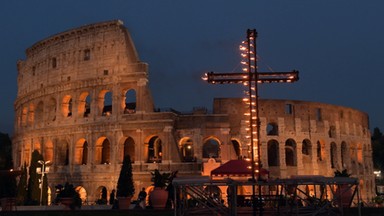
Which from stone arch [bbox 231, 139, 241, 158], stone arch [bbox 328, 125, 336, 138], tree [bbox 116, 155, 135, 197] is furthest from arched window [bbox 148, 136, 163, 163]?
stone arch [bbox 328, 125, 336, 138]

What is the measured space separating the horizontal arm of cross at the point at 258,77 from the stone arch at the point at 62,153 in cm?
2583

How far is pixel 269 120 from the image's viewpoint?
1480 inches

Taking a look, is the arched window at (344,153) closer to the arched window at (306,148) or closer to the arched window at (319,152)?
the arched window at (319,152)

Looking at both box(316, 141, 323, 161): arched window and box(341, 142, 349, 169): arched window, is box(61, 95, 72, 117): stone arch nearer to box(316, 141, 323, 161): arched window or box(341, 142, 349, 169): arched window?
box(316, 141, 323, 161): arched window

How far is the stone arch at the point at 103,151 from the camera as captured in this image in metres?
36.7

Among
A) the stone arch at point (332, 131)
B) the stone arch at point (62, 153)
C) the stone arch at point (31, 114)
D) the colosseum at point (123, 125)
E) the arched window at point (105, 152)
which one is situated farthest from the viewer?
the stone arch at point (31, 114)

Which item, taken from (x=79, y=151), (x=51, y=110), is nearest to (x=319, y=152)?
(x=79, y=151)

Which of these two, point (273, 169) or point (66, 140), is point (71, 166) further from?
point (273, 169)

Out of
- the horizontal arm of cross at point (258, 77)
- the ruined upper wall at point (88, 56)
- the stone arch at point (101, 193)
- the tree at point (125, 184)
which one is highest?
the ruined upper wall at point (88, 56)

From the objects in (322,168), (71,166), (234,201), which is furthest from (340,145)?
(234,201)

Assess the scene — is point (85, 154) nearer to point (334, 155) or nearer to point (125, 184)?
point (125, 184)

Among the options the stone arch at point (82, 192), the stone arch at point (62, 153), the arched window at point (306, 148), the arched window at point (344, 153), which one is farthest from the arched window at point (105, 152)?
the arched window at point (344, 153)

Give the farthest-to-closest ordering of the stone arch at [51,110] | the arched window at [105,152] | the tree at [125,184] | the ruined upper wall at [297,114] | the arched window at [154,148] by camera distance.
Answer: the stone arch at [51,110]
the arched window at [154,148]
the arched window at [105,152]
the ruined upper wall at [297,114]
the tree at [125,184]

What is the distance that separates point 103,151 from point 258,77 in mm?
25901
